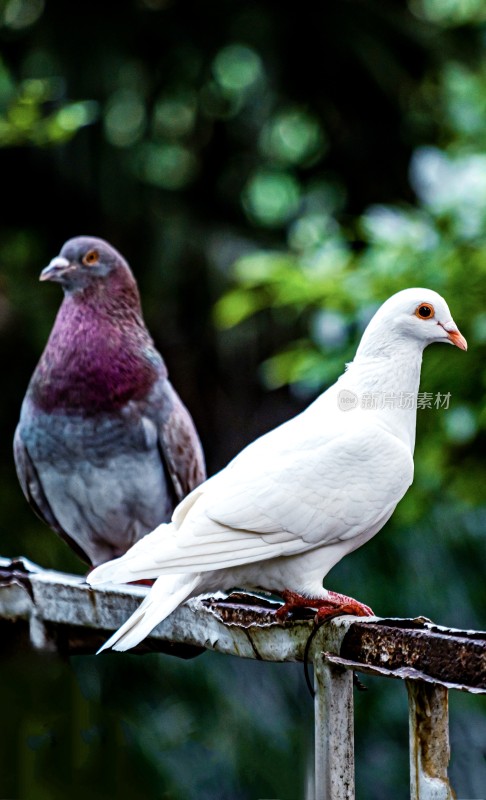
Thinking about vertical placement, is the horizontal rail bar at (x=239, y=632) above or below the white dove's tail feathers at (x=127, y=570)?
below

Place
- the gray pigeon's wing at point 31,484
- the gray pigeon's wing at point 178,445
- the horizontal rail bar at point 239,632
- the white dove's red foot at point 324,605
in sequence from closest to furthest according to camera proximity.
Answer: the horizontal rail bar at point 239,632
the white dove's red foot at point 324,605
the gray pigeon's wing at point 178,445
the gray pigeon's wing at point 31,484

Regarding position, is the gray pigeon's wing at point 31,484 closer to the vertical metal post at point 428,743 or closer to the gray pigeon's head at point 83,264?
the gray pigeon's head at point 83,264

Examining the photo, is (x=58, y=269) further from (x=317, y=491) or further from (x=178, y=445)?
(x=317, y=491)

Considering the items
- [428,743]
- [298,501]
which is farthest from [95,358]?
[428,743]

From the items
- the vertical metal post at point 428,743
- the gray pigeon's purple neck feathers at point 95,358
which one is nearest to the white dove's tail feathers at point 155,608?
the vertical metal post at point 428,743

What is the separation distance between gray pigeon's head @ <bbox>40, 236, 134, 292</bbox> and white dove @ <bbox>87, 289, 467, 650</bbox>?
1.37m

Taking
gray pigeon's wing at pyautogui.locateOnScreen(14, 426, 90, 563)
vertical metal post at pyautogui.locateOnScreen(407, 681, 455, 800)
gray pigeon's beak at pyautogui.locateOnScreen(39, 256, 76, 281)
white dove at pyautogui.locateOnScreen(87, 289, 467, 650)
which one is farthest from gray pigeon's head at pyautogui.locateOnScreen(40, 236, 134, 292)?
vertical metal post at pyautogui.locateOnScreen(407, 681, 455, 800)

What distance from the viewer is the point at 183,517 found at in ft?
7.05

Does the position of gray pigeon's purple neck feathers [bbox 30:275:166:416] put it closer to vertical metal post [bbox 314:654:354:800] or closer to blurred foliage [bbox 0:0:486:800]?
blurred foliage [bbox 0:0:486:800]

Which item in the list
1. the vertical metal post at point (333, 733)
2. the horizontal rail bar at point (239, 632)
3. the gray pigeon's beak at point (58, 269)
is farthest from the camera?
the gray pigeon's beak at point (58, 269)

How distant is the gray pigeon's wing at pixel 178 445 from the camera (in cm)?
344

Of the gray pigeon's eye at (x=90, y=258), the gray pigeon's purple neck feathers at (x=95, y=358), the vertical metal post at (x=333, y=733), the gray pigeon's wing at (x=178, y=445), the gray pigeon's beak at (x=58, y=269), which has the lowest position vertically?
the vertical metal post at (x=333, y=733)

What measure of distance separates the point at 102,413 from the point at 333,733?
1.72m

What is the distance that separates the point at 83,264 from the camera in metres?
3.36
